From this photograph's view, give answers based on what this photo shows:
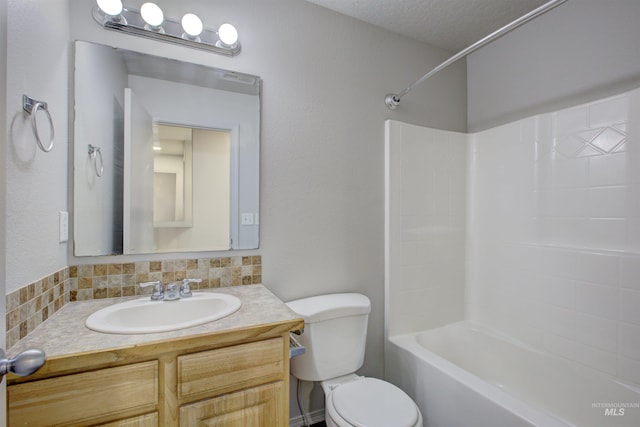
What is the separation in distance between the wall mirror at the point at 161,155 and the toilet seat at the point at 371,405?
0.84 meters

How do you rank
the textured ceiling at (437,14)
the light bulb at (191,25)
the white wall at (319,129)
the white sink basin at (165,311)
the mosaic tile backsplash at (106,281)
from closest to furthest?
1. the mosaic tile backsplash at (106,281)
2. the white sink basin at (165,311)
3. the light bulb at (191,25)
4. the white wall at (319,129)
5. the textured ceiling at (437,14)

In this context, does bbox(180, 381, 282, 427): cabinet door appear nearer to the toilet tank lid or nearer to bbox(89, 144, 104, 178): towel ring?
the toilet tank lid

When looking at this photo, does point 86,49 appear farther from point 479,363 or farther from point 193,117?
point 479,363

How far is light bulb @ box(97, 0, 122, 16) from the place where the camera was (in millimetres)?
1254

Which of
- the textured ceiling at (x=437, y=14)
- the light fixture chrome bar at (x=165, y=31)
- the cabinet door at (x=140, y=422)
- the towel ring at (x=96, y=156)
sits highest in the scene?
the textured ceiling at (x=437, y=14)

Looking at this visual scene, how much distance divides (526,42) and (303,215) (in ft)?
6.01

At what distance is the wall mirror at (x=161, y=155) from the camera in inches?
50.8

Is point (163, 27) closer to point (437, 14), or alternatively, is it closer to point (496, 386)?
point (437, 14)

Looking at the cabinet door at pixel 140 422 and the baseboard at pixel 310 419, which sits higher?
the cabinet door at pixel 140 422

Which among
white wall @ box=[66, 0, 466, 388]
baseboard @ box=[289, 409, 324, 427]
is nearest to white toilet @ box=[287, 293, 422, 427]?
white wall @ box=[66, 0, 466, 388]

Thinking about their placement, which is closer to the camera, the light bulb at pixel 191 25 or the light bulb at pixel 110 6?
the light bulb at pixel 110 6

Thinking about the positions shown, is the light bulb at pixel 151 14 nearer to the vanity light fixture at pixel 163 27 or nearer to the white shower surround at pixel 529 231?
the vanity light fixture at pixel 163 27

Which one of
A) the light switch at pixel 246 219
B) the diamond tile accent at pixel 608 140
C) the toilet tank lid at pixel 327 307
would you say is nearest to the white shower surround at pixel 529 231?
the diamond tile accent at pixel 608 140

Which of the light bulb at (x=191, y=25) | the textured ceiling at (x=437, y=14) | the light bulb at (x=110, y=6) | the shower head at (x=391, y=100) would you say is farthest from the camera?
the shower head at (x=391, y=100)
